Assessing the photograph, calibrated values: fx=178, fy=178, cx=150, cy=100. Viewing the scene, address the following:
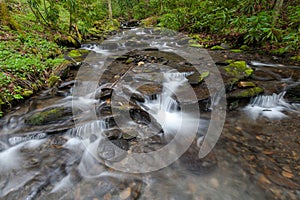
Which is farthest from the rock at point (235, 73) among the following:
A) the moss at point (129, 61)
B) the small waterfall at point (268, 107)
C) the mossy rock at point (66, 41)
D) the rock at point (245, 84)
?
the mossy rock at point (66, 41)

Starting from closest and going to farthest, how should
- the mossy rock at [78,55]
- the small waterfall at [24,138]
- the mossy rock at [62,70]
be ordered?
the small waterfall at [24,138] → the mossy rock at [62,70] → the mossy rock at [78,55]

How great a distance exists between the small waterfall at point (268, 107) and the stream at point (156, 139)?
0.02 m

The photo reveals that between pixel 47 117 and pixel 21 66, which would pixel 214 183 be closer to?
pixel 47 117

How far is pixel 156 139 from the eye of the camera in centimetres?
315

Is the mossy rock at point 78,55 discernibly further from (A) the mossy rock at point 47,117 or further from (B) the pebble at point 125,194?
(B) the pebble at point 125,194

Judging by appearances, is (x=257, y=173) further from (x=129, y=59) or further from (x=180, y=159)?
(x=129, y=59)

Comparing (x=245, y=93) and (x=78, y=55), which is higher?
(x=78, y=55)

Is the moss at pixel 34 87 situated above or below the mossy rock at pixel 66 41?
below

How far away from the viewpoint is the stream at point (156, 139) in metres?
2.29

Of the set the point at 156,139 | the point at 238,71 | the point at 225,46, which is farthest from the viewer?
the point at 225,46

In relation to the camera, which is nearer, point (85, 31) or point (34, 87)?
point (34, 87)

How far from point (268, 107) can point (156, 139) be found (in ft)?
9.04

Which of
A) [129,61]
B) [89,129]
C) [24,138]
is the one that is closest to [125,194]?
[89,129]

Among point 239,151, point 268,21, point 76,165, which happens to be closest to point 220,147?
point 239,151
